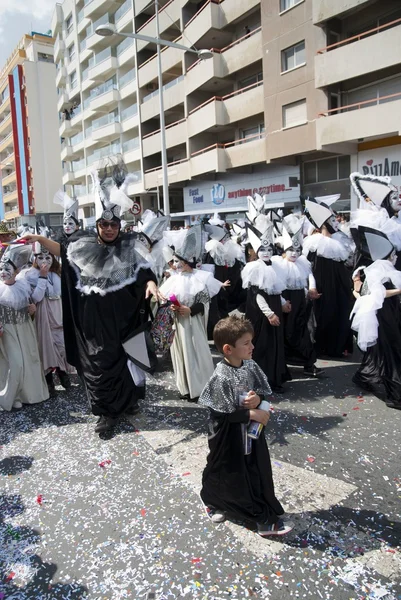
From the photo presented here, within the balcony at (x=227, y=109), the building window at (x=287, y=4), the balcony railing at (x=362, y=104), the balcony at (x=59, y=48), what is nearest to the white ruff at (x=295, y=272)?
the balcony railing at (x=362, y=104)

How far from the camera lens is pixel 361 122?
16.1m

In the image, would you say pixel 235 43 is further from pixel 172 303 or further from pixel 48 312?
pixel 172 303

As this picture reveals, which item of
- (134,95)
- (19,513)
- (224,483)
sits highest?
(134,95)

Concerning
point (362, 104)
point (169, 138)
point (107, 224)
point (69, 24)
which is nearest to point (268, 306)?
point (107, 224)

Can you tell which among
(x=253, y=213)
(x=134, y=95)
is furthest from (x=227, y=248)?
(x=134, y=95)

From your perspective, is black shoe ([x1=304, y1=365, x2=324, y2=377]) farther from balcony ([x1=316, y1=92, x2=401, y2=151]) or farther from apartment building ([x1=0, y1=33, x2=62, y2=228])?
apartment building ([x1=0, y1=33, x2=62, y2=228])

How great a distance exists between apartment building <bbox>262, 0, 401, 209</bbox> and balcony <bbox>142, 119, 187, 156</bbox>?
8.27 metres

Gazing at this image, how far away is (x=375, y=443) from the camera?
3861mm

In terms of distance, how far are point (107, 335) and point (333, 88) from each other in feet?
55.8

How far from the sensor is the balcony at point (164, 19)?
26.7 m

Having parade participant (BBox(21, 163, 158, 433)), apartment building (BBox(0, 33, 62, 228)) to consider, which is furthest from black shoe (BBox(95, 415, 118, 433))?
apartment building (BBox(0, 33, 62, 228))

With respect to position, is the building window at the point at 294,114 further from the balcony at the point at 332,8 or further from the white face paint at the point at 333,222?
the white face paint at the point at 333,222

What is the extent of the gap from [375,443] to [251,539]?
5.42 feet

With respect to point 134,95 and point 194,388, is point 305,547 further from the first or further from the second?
point 134,95
